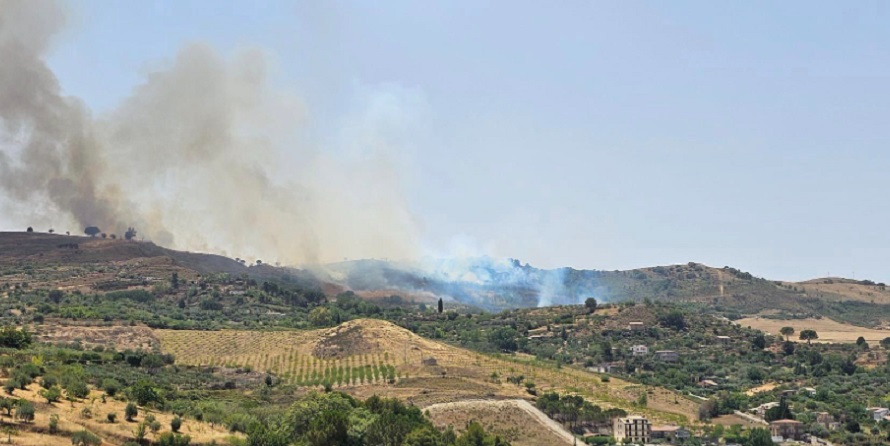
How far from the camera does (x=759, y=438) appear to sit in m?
93.3

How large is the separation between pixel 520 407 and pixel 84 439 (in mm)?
56078

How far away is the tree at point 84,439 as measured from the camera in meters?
50.2

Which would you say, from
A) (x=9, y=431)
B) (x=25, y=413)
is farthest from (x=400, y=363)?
(x=9, y=431)

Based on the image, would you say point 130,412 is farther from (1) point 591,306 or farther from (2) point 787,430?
(1) point 591,306

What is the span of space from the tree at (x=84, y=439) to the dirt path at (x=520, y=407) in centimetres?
4565

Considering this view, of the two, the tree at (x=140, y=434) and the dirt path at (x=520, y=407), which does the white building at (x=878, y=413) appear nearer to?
the dirt path at (x=520, y=407)

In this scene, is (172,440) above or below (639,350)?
below

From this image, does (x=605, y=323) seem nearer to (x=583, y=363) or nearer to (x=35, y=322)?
(x=583, y=363)

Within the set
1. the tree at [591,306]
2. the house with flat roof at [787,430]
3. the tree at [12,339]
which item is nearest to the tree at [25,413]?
the tree at [12,339]

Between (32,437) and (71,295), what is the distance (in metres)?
114

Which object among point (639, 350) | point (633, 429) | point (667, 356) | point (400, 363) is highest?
point (639, 350)

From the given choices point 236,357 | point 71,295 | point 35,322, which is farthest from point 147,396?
point 71,295

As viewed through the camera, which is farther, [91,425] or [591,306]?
[591,306]

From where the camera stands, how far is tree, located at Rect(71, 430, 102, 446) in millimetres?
50250
